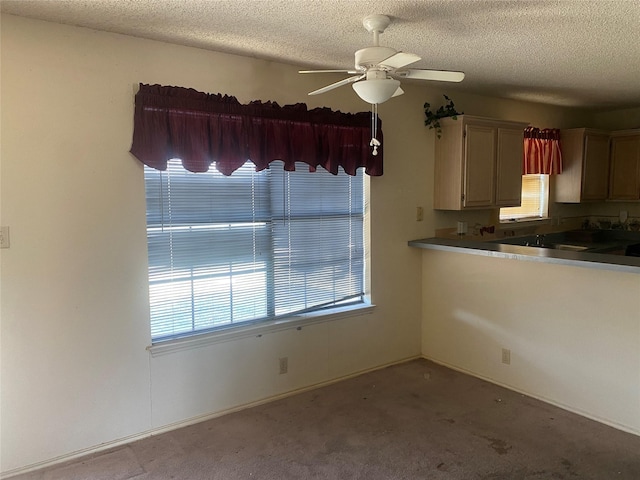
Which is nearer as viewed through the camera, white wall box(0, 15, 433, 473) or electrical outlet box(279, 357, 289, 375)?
white wall box(0, 15, 433, 473)

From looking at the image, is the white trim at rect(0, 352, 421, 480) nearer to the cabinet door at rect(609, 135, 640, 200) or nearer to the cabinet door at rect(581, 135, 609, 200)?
the cabinet door at rect(581, 135, 609, 200)

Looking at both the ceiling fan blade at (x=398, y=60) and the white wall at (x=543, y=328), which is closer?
the ceiling fan blade at (x=398, y=60)

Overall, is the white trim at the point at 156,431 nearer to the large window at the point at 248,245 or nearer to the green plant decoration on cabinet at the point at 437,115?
the large window at the point at 248,245

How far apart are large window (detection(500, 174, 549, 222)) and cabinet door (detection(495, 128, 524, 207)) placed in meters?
0.78

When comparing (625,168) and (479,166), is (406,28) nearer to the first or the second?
(479,166)

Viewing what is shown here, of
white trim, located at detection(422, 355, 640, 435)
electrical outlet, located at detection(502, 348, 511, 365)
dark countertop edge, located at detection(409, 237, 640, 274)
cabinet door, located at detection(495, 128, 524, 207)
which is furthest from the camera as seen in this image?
cabinet door, located at detection(495, 128, 524, 207)

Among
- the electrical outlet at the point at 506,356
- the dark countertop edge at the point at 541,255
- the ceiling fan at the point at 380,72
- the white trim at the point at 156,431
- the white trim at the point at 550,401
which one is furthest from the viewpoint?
the electrical outlet at the point at 506,356

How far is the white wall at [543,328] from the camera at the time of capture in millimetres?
2998

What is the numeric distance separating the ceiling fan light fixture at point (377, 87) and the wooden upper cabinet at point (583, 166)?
3687mm

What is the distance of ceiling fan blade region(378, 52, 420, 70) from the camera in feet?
6.63

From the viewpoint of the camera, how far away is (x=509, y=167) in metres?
4.33

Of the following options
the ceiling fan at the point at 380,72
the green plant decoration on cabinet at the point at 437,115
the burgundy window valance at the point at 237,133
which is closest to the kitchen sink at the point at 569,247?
the green plant decoration on cabinet at the point at 437,115

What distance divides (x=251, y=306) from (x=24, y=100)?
1821 mm

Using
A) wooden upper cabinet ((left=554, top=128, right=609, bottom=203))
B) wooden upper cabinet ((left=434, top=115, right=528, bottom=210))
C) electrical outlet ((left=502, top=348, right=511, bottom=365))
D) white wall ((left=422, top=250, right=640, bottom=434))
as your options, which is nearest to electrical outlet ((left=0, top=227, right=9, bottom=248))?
white wall ((left=422, top=250, right=640, bottom=434))
